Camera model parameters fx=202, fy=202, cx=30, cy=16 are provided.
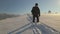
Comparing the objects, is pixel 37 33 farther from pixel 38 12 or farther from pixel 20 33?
pixel 38 12

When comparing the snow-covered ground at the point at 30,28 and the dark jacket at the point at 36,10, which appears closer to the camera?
the snow-covered ground at the point at 30,28

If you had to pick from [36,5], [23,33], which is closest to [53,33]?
[23,33]

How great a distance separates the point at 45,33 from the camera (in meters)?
12.0

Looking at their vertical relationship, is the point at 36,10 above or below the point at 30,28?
above

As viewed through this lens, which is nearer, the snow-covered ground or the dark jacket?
the snow-covered ground

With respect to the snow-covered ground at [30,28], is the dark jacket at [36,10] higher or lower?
higher

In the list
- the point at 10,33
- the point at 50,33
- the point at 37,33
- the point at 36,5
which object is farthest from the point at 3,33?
the point at 36,5

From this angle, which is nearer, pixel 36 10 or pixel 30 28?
pixel 30 28

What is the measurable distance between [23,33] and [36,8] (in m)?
6.31

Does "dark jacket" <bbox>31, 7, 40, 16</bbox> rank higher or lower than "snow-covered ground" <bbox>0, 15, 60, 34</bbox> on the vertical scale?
higher

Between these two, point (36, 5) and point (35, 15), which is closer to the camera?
point (36, 5)

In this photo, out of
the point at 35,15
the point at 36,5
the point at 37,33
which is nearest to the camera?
the point at 37,33

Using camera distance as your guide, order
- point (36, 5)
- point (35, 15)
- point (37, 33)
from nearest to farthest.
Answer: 1. point (37, 33)
2. point (36, 5)
3. point (35, 15)

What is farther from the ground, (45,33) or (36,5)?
(36,5)
